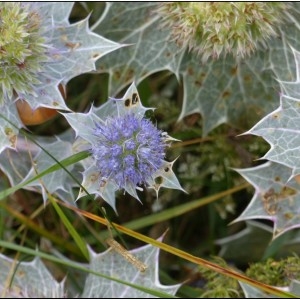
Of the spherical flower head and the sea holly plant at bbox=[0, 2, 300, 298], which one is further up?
the spherical flower head

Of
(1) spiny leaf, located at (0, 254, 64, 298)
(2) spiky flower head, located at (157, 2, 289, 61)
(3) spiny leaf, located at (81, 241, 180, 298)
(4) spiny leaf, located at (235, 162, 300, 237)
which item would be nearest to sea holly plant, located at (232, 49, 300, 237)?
(4) spiny leaf, located at (235, 162, 300, 237)

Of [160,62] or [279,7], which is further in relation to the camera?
[160,62]

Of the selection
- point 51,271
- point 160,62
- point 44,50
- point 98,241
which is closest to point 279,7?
point 160,62

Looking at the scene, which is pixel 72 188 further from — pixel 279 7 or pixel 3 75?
pixel 279 7

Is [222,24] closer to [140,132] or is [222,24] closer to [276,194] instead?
[140,132]

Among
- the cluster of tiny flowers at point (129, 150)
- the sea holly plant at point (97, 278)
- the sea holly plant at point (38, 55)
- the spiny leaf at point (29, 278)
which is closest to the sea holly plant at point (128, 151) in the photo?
the cluster of tiny flowers at point (129, 150)

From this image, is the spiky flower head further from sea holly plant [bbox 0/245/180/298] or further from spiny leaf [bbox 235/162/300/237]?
sea holly plant [bbox 0/245/180/298]
